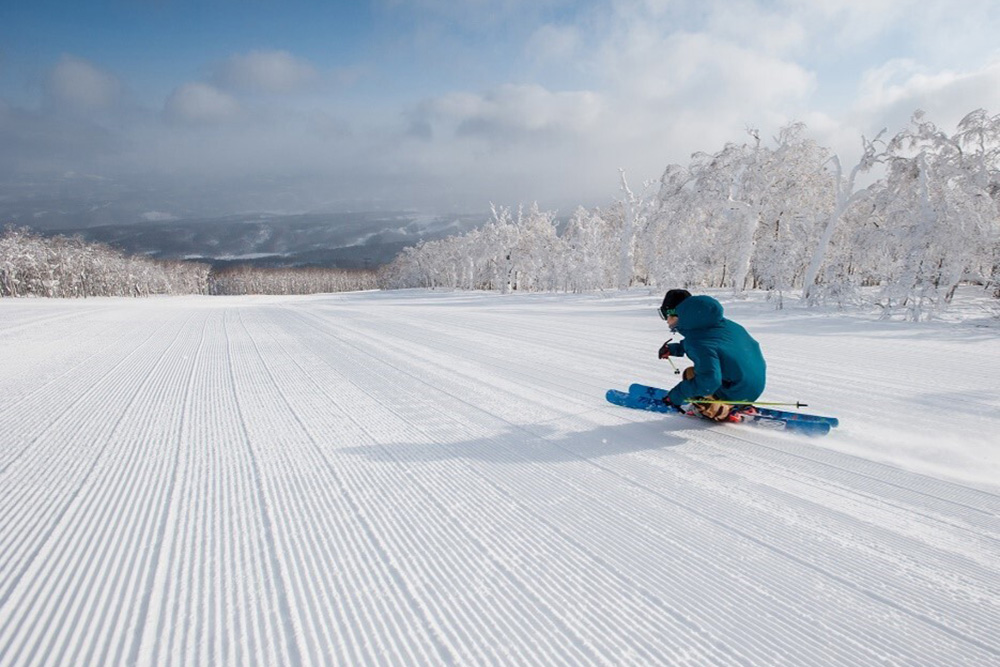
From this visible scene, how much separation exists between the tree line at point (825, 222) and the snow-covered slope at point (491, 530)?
12905mm

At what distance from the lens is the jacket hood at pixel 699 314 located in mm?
3846

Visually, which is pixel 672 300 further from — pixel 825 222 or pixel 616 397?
pixel 825 222

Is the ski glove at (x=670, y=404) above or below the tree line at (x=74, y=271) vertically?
below

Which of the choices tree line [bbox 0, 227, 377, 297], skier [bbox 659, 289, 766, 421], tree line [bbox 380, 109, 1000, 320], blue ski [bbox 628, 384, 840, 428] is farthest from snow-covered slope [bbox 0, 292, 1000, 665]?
tree line [bbox 0, 227, 377, 297]

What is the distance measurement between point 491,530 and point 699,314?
2.43m

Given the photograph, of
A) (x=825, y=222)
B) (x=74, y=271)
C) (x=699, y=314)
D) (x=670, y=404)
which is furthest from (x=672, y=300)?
(x=74, y=271)

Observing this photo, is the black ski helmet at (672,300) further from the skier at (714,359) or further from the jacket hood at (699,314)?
the jacket hood at (699,314)

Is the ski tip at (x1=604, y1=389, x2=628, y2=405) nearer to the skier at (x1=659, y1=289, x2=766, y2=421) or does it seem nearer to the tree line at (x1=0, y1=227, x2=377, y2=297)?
the skier at (x1=659, y1=289, x2=766, y2=421)

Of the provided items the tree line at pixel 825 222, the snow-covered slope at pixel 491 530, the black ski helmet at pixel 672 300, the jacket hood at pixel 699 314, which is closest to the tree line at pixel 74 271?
the tree line at pixel 825 222

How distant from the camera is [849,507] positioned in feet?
9.23

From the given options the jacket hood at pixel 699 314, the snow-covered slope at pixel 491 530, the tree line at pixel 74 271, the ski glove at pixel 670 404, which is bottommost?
the snow-covered slope at pixel 491 530

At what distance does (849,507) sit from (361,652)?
9.19 ft

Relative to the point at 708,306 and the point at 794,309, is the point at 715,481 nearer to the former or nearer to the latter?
the point at 708,306

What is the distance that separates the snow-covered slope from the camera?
1863 mm
